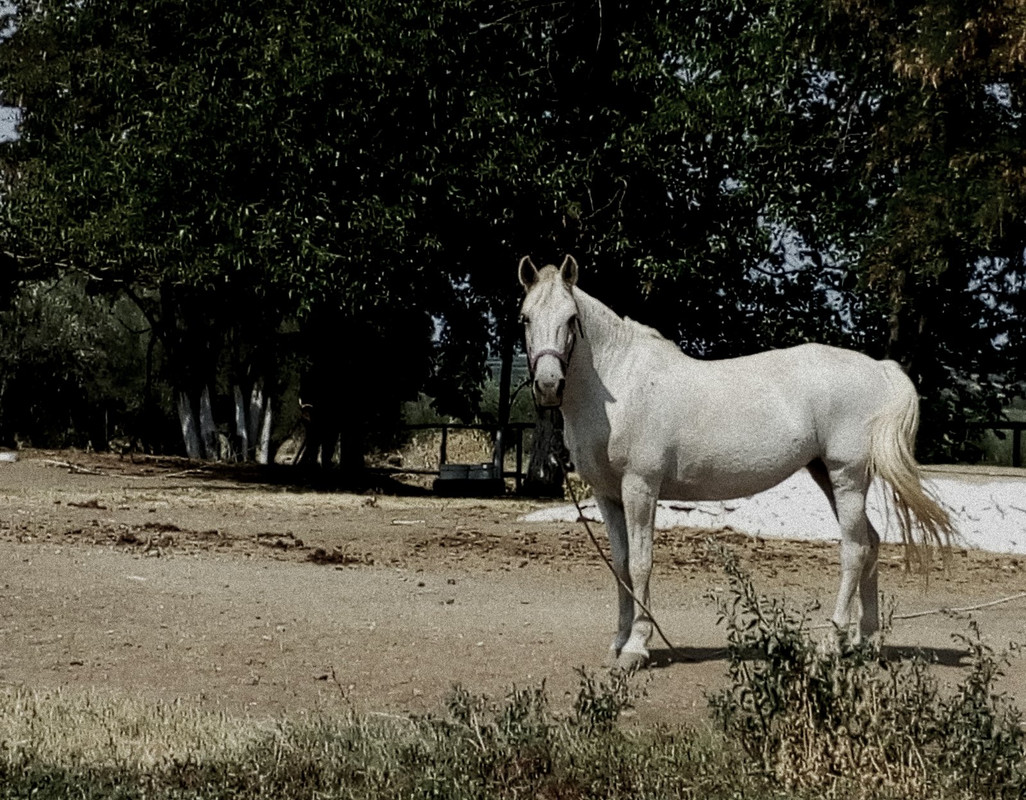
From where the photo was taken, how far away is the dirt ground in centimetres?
915

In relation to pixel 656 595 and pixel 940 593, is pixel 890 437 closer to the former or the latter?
pixel 656 595

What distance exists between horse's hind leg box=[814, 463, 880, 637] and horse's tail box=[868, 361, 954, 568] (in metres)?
0.13

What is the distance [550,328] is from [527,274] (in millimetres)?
557

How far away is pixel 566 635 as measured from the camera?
10.9m

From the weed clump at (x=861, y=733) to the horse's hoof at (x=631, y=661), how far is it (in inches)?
86.1


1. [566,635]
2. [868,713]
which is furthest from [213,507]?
[868,713]

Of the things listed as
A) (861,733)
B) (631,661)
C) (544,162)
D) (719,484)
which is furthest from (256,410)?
(861,733)

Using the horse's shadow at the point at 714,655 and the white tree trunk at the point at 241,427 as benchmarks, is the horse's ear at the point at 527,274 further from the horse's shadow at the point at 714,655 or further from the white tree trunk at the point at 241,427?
the white tree trunk at the point at 241,427

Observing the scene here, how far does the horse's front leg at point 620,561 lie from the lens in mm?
9711

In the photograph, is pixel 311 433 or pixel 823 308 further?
pixel 311 433

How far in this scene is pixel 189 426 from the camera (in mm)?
41469

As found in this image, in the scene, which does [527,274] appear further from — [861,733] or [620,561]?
[861,733]

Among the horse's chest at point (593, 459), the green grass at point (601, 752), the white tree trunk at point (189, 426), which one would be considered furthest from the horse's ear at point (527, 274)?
the white tree trunk at point (189, 426)

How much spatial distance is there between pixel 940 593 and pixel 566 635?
4.79m
